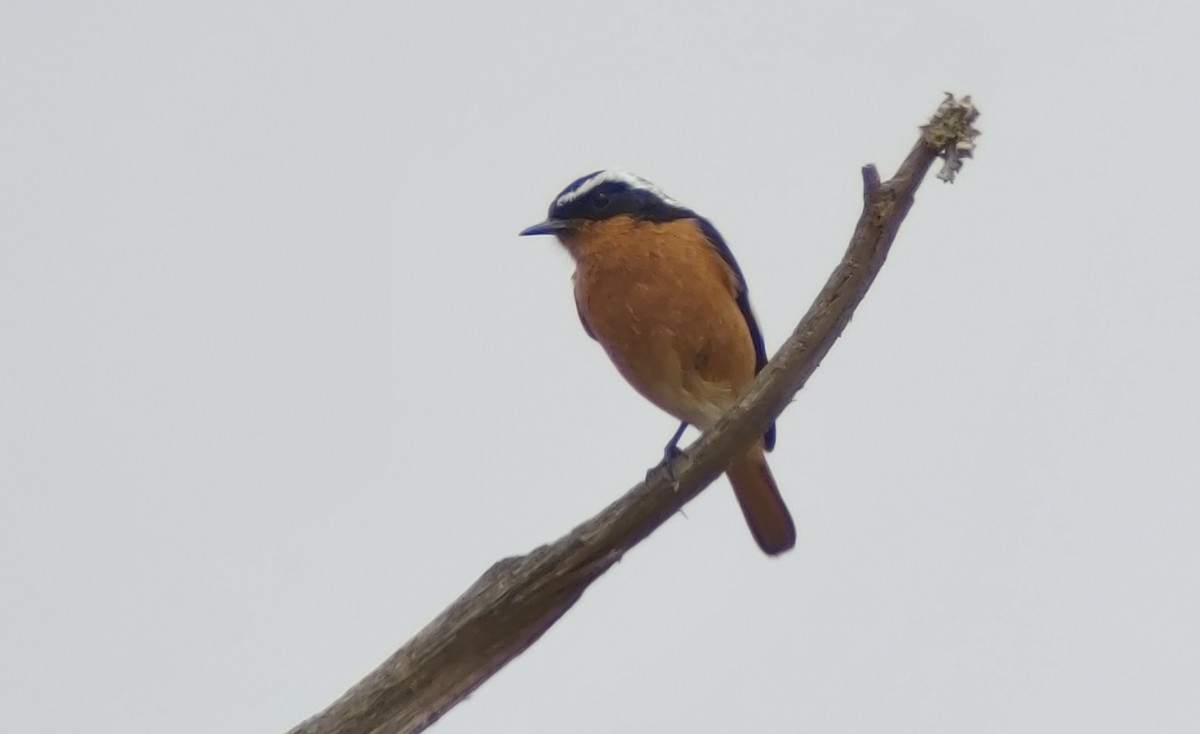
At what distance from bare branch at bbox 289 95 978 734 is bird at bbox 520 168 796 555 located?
4.42ft

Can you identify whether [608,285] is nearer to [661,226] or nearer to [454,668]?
[661,226]

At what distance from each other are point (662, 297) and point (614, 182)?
3.62ft

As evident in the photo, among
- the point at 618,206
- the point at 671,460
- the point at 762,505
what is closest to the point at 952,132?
the point at 671,460

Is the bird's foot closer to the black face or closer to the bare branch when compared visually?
the bare branch

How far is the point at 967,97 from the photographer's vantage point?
5.21m

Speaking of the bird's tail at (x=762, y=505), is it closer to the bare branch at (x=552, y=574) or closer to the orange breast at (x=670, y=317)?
the orange breast at (x=670, y=317)

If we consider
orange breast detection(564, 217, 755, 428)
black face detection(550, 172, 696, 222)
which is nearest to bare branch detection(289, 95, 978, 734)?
orange breast detection(564, 217, 755, 428)

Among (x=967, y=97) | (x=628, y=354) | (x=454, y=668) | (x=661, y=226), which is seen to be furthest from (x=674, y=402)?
(x=967, y=97)

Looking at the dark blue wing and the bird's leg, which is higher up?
the dark blue wing

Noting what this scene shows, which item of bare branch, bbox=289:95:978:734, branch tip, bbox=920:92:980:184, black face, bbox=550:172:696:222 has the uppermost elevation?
black face, bbox=550:172:696:222

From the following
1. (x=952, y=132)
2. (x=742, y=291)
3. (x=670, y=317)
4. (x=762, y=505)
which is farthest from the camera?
(x=762, y=505)

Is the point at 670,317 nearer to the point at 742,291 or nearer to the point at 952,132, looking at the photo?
the point at 742,291

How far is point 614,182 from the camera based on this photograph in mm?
8086

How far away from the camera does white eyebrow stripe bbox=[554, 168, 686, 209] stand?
26.3 feet
